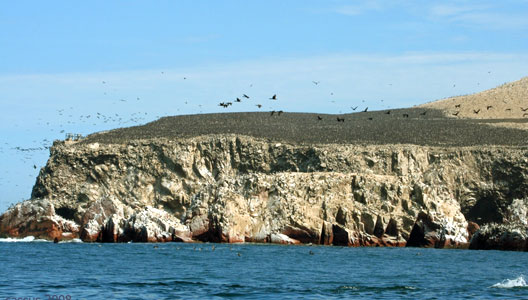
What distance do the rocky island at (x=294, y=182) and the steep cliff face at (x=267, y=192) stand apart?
130 mm

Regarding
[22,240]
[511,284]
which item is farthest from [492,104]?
[511,284]

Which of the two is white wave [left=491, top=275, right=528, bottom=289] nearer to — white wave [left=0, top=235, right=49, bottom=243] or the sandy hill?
white wave [left=0, top=235, right=49, bottom=243]

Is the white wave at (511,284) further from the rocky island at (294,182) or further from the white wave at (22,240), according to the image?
the white wave at (22,240)

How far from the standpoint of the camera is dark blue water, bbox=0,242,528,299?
4359 centimetres

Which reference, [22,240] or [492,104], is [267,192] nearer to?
[22,240]

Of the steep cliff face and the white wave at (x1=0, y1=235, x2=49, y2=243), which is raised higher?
the steep cliff face

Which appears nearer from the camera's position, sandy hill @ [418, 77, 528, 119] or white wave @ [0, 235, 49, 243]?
white wave @ [0, 235, 49, 243]

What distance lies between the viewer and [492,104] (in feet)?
438

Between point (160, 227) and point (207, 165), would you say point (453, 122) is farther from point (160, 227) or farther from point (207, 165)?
point (160, 227)

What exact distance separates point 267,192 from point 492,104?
60324 mm

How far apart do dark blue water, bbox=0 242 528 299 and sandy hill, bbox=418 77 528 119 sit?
54278mm

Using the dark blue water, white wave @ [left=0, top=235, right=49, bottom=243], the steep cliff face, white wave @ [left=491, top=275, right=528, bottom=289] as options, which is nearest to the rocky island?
the steep cliff face

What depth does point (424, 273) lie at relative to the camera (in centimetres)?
5444

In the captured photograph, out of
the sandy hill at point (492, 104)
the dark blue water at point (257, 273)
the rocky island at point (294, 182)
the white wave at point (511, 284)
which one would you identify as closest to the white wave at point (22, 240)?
the rocky island at point (294, 182)
